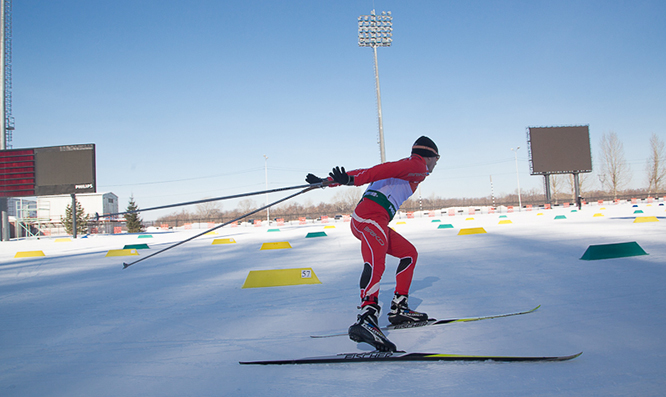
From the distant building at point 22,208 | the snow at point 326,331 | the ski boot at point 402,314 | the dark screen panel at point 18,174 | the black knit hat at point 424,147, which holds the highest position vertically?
the dark screen panel at point 18,174

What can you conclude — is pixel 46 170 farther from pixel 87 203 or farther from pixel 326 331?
pixel 87 203

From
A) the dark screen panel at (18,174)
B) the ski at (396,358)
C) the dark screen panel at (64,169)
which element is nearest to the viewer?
the ski at (396,358)

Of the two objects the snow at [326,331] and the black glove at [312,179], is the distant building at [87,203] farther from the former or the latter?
the black glove at [312,179]

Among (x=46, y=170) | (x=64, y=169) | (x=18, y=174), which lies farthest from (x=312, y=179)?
(x=18, y=174)

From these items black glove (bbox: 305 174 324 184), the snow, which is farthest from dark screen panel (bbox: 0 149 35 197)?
black glove (bbox: 305 174 324 184)

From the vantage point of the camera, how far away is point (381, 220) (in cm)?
297

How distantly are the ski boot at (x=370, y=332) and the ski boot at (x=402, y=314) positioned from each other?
382mm

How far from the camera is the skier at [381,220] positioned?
2.81 metres

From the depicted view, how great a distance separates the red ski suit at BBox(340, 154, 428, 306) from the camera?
283 cm

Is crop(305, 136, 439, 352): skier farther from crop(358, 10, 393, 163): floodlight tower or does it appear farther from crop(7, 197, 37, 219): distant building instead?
crop(7, 197, 37, 219): distant building

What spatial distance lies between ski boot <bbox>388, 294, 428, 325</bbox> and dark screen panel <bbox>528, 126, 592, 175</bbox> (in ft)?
121

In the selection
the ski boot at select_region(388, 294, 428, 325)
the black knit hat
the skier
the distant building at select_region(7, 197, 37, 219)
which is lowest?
the ski boot at select_region(388, 294, 428, 325)

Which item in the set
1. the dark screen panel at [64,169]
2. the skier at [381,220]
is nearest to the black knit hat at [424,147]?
the skier at [381,220]

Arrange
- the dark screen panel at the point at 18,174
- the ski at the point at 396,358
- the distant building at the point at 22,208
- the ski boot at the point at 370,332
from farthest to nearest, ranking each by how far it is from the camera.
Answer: the distant building at the point at 22,208, the dark screen panel at the point at 18,174, the ski boot at the point at 370,332, the ski at the point at 396,358
